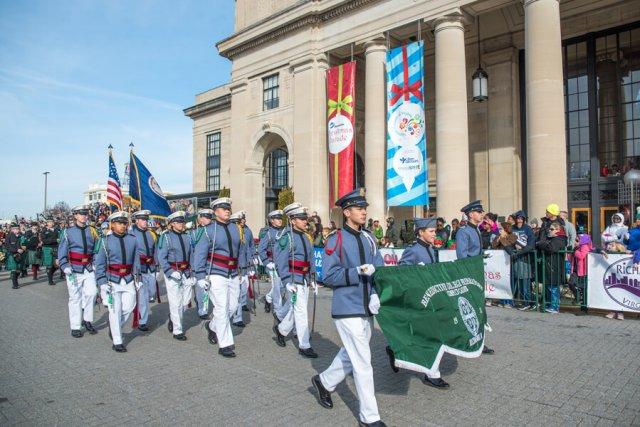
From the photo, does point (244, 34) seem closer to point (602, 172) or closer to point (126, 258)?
point (602, 172)

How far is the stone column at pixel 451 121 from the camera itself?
18422 mm

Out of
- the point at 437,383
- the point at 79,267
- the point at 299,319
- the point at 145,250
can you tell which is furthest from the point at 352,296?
the point at 145,250

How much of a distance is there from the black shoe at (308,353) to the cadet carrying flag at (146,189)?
11.0 meters

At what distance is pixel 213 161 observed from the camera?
3894 centimetres

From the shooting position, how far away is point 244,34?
27359mm

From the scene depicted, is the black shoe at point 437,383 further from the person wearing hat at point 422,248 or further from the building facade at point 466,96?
the building facade at point 466,96

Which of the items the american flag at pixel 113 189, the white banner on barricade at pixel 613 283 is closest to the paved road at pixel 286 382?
the white banner on barricade at pixel 613 283

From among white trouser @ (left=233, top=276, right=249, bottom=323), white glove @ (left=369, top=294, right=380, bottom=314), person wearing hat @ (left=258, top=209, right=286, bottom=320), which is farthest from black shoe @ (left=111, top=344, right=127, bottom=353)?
white glove @ (left=369, top=294, right=380, bottom=314)

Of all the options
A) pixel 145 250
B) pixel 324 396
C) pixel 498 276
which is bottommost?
pixel 324 396

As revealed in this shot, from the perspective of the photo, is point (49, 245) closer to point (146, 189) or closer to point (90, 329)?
point (146, 189)

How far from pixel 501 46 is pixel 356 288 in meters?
20.4

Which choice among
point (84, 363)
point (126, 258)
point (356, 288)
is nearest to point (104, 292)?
point (126, 258)

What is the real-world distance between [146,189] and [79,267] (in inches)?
303

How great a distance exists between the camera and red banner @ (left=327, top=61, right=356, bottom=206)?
72.4 feet
